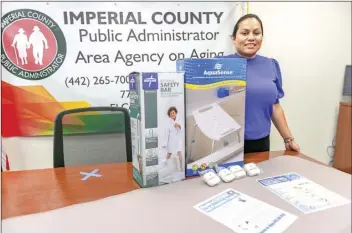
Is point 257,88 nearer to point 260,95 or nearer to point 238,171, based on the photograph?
point 260,95

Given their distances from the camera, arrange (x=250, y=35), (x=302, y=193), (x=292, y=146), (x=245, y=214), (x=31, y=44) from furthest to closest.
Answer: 1. (x=31, y=44)
2. (x=250, y=35)
3. (x=292, y=146)
4. (x=302, y=193)
5. (x=245, y=214)

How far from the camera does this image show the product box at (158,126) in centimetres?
77

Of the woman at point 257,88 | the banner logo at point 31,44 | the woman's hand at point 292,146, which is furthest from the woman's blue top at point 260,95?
the banner logo at point 31,44

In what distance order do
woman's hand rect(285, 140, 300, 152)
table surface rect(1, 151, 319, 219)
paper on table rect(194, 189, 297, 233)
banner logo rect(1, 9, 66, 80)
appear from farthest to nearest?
1. banner logo rect(1, 9, 66, 80)
2. woman's hand rect(285, 140, 300, 152)
3. table surface rect(1, 151, 319, 219)
4. paper on table rect(194, 189, 297, 233)

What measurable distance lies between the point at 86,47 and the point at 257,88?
1.07 meters

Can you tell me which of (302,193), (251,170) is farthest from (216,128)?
(302,193)

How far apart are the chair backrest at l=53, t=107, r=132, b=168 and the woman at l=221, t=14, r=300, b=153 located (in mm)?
553

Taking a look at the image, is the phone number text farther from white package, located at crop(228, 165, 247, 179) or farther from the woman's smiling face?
white package, located at crop(228, 165, 247, 179)

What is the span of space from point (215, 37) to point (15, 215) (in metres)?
1.56

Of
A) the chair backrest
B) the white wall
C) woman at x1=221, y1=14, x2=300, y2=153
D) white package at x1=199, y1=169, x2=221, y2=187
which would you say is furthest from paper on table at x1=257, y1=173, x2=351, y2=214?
the white wall

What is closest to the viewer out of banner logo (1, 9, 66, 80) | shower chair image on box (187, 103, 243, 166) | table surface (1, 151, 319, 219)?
table surface (1, 151, 319, 219)

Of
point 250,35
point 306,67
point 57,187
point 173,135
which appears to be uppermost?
point 250,35

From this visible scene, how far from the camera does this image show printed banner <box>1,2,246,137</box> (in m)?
1.66

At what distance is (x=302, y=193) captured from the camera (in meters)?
0.75
